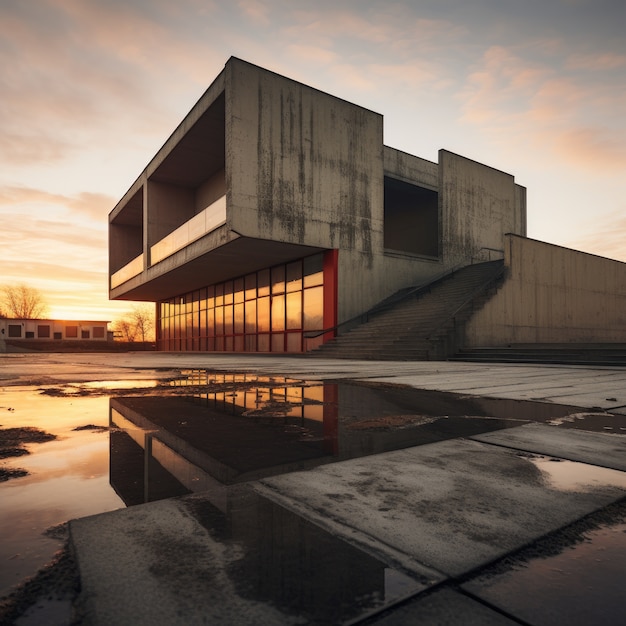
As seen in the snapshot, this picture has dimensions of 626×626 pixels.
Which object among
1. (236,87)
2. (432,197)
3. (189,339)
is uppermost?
(236,87)

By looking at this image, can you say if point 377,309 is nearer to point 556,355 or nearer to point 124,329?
point 556,355

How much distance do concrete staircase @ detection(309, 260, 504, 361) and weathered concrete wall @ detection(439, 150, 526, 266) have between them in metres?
3.20

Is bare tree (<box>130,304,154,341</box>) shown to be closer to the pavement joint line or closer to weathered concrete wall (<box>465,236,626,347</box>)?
weathered concrete wall (<box>465,236,626,347</box>)

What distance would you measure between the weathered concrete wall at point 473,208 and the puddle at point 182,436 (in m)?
20.8

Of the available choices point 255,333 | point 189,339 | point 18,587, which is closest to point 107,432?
point 18,587

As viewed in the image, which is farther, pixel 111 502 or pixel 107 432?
pixel 107 432

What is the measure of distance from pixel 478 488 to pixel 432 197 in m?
25.4

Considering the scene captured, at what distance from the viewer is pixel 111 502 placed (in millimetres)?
1617

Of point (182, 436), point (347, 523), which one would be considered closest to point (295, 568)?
point (347, 523)

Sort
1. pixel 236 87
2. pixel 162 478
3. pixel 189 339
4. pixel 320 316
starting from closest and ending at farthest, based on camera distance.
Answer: pixel 162 478 < pixel 236 87 < pixel 320 316 < pixel 189 339

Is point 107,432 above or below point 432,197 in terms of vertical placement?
below

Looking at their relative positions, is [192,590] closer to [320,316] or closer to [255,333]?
[320,316]

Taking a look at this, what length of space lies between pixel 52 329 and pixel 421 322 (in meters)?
63.7

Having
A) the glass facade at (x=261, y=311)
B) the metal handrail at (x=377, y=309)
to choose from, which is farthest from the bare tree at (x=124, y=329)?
the metal handrail at (x=377, y=309)
